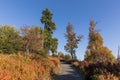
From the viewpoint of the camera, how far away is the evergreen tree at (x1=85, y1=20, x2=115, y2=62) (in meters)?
38.3

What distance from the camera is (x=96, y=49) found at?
44469mm

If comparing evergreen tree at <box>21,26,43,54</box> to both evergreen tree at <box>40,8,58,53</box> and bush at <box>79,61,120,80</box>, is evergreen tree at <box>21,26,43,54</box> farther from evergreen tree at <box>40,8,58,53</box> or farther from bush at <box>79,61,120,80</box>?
bush at <box>79,61,120,80</box>

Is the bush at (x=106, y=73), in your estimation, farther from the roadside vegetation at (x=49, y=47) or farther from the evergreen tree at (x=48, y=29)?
the evergreen tree at (x=48, y=29)

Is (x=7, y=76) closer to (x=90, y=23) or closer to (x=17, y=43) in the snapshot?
(x=17, y=43)

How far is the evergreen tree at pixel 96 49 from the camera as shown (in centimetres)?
3832

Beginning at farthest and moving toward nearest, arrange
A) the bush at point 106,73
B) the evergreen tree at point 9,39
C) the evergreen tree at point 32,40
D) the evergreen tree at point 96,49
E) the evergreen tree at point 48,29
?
the evergreen tree at point 48,29, the evergreen tree at point 32,40, the evergreen tree at point 9,39, the evergreen tree at point 96,49, the bush at point 106,73

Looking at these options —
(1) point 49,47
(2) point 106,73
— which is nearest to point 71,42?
(1) point 49,47

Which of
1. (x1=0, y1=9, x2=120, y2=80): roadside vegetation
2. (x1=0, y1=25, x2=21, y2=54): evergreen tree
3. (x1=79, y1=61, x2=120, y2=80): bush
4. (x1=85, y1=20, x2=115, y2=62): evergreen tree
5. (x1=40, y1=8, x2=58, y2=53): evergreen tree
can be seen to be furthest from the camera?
(x1=40, y1=8, x2=58, y2=53): evergreen tree

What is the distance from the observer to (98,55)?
3841 cm

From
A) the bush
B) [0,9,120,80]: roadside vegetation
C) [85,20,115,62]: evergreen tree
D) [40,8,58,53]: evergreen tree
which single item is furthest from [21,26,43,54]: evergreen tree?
the bush

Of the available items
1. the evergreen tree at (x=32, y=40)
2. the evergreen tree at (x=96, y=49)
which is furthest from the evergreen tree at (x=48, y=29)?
the evergreen tree at (x=96, y=49)

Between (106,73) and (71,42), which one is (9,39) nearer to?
(71,42)

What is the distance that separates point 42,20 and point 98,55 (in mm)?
23739

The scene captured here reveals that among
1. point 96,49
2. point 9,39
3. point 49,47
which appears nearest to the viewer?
point 96,49
